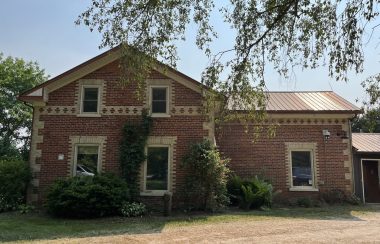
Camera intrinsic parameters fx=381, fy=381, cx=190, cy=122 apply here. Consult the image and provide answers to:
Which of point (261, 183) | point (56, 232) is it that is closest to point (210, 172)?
point (261, 183)

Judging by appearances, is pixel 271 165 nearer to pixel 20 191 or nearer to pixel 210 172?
pixel 210 172

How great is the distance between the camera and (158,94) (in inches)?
623

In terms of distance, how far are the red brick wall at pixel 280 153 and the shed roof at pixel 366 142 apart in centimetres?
156

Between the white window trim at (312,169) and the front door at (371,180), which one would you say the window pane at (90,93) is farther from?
the front door at (371,180)

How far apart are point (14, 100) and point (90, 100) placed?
20.7 metres

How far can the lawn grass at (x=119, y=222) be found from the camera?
34.1ft

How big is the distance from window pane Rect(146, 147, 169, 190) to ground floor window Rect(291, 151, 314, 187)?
5961 mm

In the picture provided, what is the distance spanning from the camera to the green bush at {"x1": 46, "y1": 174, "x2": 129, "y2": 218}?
12953mm

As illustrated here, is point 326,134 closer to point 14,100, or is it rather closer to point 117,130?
point 117,130

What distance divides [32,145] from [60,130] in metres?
1.23

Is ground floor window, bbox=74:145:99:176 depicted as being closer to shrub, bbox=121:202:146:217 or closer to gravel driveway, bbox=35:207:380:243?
shrub, bbox=121:202:146:217

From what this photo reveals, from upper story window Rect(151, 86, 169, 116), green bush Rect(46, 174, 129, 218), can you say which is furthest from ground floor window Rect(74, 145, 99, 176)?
upper story window Rect(151, 86, 169, 116)

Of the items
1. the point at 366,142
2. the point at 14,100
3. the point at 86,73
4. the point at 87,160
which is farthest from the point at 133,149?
the point at 14,100

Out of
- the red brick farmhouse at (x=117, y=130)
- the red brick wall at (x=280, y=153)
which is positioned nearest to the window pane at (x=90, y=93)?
the red brick farmhouse at (x=117, y=130)
